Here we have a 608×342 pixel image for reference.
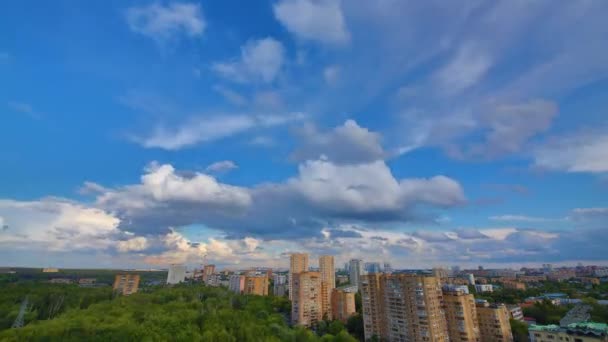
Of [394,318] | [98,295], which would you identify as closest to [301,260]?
[98,295]

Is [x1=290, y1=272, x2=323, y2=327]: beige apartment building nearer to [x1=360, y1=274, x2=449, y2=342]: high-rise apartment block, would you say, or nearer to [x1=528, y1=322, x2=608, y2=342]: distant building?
[x1=360, y1=274, x2=449, y2=342]: high-rise apartment block

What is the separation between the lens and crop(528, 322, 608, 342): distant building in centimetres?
2595

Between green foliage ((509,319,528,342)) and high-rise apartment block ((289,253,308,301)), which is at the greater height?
high-rise apartment block ((289,253,308,301))

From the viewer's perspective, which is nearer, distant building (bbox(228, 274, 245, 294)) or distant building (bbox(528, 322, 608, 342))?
distant building (bbox(528, 322, 608, 342))

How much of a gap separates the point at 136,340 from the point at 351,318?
30.0 m

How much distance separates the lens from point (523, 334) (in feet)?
114

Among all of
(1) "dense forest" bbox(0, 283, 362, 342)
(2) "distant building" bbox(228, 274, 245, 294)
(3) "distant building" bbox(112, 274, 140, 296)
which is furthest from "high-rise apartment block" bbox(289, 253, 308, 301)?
(3) "distant building" bbox(112, 274, 140, 296)

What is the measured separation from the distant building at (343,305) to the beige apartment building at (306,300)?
3.04 m

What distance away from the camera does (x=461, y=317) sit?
104ft

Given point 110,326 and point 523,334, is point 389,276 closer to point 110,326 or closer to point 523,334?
point 523,334

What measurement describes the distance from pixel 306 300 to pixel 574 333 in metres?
33.6

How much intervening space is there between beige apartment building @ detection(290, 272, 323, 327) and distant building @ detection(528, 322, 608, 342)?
97.0ft

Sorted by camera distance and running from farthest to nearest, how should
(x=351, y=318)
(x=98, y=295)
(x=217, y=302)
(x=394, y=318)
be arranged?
(x=98, y=295) < (x=217, y=302) < (x=351, y=318) < (x=394, y=318)

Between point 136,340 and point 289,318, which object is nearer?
point 136,340
